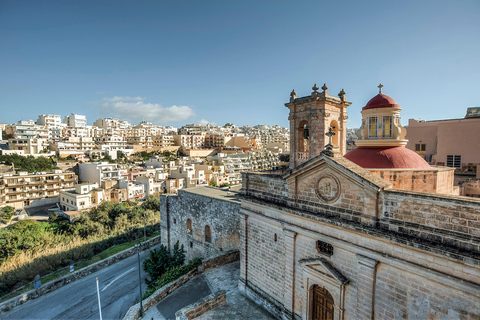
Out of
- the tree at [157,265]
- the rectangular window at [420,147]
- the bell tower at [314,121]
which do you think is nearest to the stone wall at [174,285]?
the bell tower at [314,121]

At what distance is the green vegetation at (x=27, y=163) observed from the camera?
54.1 metres

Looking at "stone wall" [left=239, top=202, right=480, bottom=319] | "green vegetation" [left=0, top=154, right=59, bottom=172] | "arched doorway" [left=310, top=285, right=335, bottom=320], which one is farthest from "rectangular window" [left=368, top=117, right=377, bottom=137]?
"green vegetation" [left=0, top=154, right=59, bottom=172]

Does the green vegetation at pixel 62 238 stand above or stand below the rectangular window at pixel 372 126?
below

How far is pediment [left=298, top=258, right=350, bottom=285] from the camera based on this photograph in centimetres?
723

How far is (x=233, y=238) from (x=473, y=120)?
23.3m

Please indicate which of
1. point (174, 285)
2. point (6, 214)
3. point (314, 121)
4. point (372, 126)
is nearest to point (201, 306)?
point (174, 285)

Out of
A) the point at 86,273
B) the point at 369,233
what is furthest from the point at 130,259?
the point at 369,233

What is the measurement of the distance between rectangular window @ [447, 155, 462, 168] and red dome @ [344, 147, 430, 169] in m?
19.1

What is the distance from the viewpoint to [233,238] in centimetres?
1689

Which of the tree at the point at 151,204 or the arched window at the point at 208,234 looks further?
the tree at the point at 151,204

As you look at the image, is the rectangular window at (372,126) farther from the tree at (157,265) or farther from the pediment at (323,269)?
the tree at (157,265)

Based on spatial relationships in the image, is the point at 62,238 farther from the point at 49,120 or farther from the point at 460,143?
the point at 49,120

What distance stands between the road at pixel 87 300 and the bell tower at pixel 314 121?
1604 cm

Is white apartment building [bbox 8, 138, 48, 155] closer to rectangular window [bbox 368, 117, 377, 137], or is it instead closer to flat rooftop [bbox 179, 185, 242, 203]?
flat rooftop [bbox 179, 185, 242, 203]
